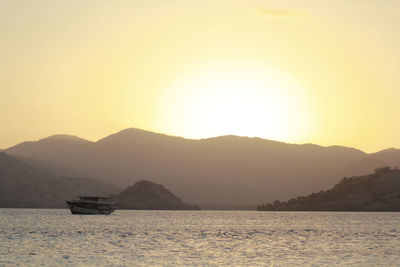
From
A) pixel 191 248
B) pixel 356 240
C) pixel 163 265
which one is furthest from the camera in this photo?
pixel 356 240

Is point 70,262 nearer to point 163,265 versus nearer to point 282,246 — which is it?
point 163,265

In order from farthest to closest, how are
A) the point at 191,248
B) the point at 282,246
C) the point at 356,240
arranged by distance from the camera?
1. the point at 356,240
2. the point at 282,246
3. the point at 191,248

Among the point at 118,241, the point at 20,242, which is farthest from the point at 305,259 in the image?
the point at 20,242

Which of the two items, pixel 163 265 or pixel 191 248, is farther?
pixel 191 248

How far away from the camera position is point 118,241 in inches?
3895

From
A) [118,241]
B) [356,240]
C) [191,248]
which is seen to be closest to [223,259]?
[191,248]

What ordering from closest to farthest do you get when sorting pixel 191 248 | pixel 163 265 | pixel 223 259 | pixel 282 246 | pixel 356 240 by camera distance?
1. pixel 163 265
2. pixel 223 259
3. pixel 191 248
4. pixel 282 246
5. pixel 356 240

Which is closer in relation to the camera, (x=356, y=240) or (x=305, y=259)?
(x=305, y=259)

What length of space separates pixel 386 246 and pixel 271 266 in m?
35.2

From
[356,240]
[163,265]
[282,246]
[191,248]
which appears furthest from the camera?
[356,240]

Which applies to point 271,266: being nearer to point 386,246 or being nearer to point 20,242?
point 386,246

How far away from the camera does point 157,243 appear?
96000 millimetres

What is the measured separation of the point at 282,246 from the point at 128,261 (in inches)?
1265

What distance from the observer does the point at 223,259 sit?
73188 mm
